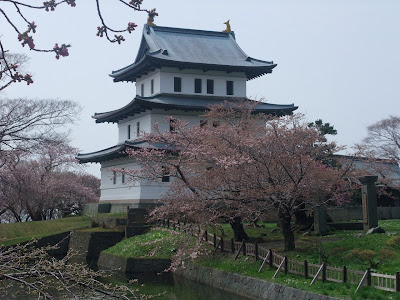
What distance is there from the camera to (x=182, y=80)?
4584cm

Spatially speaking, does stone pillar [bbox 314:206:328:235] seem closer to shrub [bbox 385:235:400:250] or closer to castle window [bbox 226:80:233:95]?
shrub [bbox 385:235:400:250]

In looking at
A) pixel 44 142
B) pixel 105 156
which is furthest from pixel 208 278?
pixel 105 156

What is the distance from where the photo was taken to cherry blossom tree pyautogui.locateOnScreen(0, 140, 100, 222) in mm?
46469

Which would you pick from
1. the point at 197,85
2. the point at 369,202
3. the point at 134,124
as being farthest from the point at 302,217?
the point at 134,124

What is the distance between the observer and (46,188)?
160ft

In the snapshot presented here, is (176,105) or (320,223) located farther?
(176,105)

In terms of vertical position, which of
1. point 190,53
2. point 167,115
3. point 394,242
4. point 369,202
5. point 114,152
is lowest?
point 394,242

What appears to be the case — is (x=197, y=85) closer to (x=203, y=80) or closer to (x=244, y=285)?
(x=203, y=80)

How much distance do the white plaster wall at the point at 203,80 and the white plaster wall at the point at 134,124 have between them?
2.61 metres

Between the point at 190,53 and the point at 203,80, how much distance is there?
9.03 feet

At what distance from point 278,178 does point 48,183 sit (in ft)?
95.9

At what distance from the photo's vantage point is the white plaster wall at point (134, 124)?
43638 millimetres

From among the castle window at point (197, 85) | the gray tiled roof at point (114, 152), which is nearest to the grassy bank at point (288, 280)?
the gray tiled roof at point (114, 152)

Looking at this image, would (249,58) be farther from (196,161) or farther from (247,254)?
(247,254)
